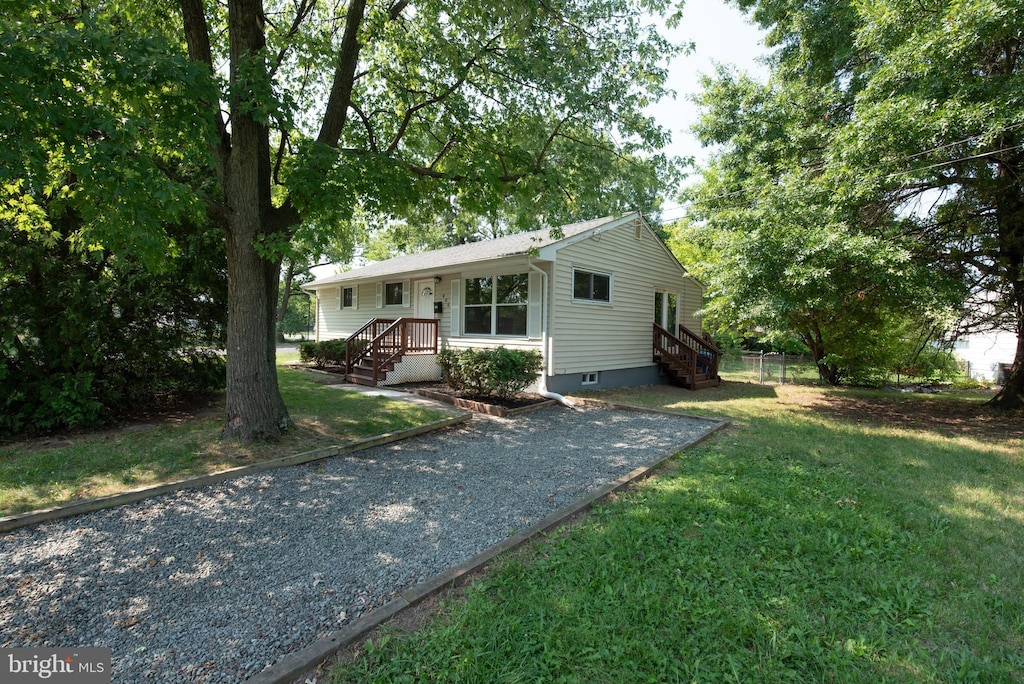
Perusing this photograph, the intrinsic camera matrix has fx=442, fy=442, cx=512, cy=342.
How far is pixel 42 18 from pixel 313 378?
28.0 ft

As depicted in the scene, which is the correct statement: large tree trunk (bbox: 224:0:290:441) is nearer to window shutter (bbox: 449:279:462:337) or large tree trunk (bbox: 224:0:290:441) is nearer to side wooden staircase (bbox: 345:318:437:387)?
side wooden staircase (bbox: 345:318:437:387)

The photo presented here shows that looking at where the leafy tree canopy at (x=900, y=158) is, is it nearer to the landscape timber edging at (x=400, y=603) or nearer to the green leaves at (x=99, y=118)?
the landscape timber edging at (x=400, y=603)

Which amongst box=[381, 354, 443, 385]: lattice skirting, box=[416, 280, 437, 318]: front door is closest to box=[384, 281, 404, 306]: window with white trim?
box=[416, 280, 437, 318]: front door

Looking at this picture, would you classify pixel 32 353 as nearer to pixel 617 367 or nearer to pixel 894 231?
pixel 617 367

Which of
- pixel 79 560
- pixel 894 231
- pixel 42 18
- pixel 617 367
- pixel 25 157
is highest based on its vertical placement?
pixel 42 18

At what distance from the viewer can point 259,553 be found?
10.4 ft

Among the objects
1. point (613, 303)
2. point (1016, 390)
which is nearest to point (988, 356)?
point (1016, 390)

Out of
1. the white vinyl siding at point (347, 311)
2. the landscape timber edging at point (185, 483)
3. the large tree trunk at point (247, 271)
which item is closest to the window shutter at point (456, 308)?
the white vinyl siding at point (347, 311)

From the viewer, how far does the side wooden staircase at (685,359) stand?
41.8 feet

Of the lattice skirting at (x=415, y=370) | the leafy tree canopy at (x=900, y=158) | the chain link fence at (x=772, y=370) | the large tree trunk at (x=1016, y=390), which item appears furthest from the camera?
the chain link fence at (x=772, y=370)

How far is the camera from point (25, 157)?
11.9 feet

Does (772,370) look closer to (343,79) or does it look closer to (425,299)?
(425,299)

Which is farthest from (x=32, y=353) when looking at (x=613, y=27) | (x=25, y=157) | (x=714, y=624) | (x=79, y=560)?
(x=613, y=27)

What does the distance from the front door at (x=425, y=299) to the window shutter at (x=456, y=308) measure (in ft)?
3.41
